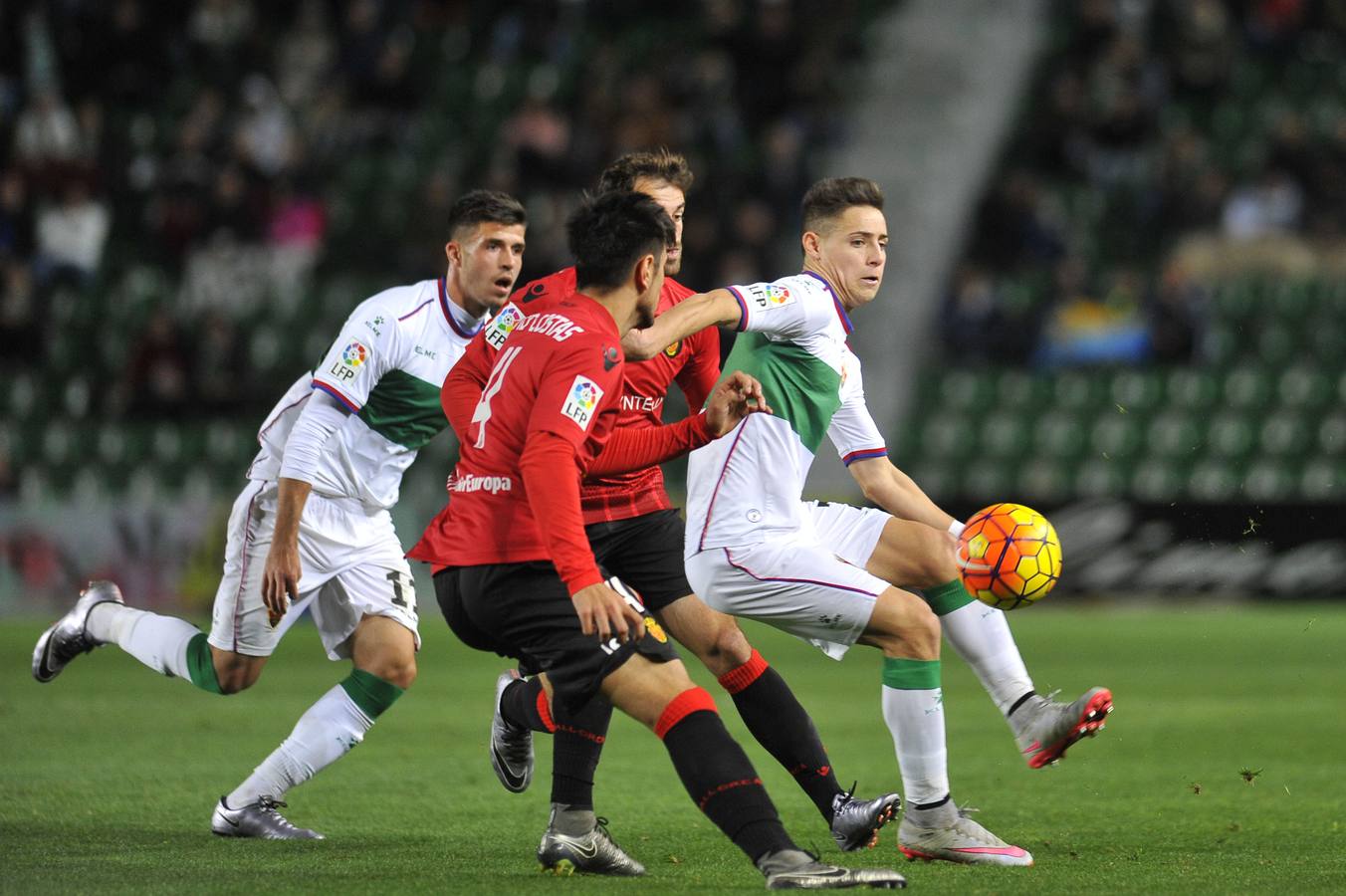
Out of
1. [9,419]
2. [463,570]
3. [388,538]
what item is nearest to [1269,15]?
[9,419]

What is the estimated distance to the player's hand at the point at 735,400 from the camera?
16.6 ft

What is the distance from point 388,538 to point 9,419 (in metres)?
11.0

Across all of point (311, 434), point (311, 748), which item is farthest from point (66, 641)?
point (311, 434)

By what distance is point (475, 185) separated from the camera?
19250 mm

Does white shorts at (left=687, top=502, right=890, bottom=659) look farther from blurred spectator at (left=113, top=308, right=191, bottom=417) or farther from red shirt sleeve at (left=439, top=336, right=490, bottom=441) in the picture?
blurred spectator at (left=113, top=308, right=191, bottom=417)

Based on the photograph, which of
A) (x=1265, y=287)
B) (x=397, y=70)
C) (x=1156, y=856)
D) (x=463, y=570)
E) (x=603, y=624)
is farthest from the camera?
(x=397, y=70)

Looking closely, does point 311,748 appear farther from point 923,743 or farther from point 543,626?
point 923,743

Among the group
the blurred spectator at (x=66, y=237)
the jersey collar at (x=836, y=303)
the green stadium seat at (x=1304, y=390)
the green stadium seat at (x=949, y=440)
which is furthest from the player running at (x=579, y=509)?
the blurred spectator at (x=66, y=237)

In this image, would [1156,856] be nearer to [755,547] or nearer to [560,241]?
[755,547]

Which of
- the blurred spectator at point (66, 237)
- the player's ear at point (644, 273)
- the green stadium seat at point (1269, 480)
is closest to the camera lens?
the player's ear at point (644, 273)

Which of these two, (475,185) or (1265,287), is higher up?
(475,185)

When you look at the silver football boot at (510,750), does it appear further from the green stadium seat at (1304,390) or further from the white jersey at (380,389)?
the green stadium seat at (1304,390)

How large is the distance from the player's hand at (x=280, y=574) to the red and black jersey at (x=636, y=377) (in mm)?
1017

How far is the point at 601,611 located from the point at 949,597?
1.84 metres
